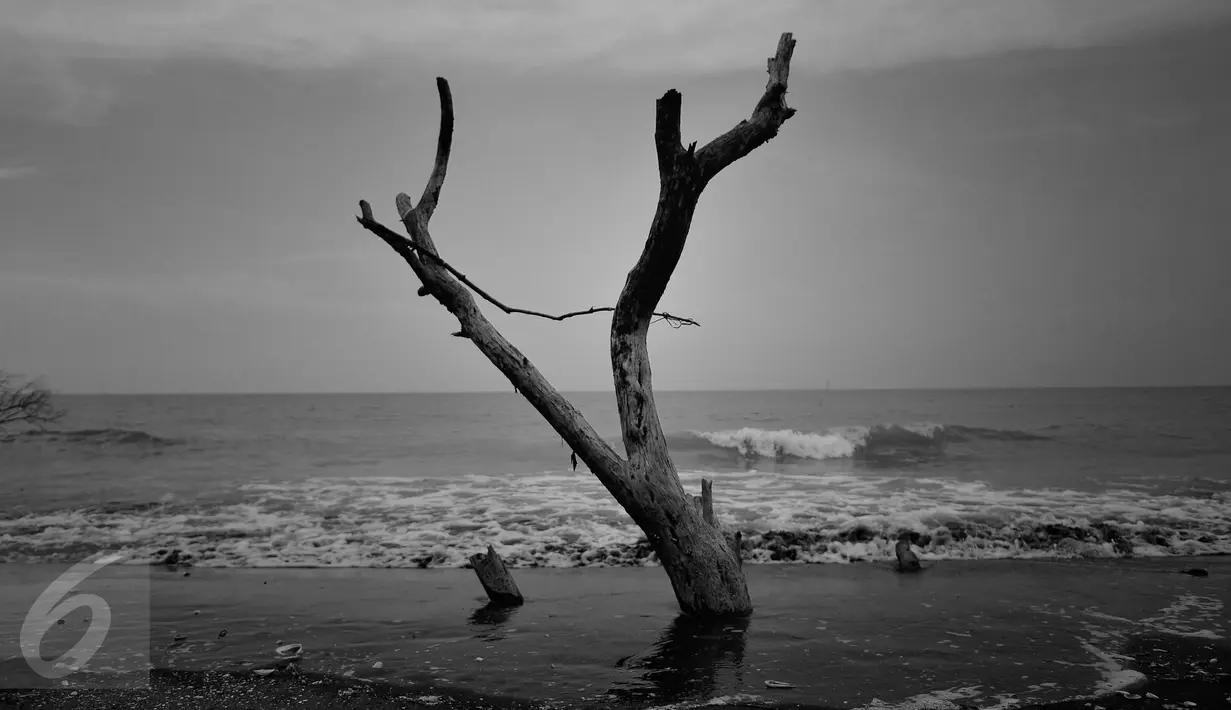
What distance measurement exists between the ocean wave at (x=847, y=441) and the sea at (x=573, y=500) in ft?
0.53

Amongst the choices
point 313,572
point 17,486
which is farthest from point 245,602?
point 17,486

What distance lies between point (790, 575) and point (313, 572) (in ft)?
20.0

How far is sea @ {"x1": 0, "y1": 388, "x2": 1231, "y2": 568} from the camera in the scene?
10039 mm

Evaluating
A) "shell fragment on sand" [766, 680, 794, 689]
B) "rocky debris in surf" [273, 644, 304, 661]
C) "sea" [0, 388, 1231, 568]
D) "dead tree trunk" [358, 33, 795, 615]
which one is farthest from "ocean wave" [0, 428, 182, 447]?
"shell fragment on sand" [766, 680, 794, 689]

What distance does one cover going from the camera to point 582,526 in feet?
38.3

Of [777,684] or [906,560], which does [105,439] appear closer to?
[906,560]

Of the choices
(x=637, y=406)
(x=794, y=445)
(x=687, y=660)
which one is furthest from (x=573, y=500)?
(x=794, y=445)

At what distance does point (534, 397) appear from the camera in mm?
6137

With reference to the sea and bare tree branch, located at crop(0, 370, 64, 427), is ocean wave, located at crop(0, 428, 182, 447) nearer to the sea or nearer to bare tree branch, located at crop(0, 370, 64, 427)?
the sea

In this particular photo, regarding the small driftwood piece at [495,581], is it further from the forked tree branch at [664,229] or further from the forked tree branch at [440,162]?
the forked tree branch at [440,162]

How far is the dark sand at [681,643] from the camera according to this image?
4.62m

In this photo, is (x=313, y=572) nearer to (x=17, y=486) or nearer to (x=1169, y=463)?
(x=17, y=486)

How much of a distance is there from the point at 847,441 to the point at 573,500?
61.2 feet

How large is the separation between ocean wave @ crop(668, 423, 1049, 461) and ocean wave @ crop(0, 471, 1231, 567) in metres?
11.3
